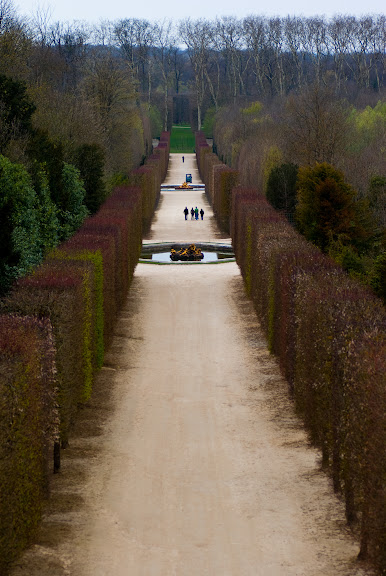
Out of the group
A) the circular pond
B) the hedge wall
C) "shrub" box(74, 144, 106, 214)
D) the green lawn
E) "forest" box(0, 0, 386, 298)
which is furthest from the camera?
the green lawn

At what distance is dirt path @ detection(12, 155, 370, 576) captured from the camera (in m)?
13.2

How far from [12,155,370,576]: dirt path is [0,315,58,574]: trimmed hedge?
65 cm

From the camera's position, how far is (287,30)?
146 m

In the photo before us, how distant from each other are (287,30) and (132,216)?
11400 centimetres

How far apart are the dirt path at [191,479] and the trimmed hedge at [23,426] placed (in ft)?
2.12

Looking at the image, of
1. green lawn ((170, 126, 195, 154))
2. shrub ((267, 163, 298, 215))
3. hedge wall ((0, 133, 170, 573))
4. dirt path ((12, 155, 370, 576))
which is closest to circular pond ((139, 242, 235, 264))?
shrub ((267, 163, 298, 215))

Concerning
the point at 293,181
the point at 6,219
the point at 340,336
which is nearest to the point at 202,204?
the point at 293,181

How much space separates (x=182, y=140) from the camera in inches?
5684

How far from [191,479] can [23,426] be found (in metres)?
4.29

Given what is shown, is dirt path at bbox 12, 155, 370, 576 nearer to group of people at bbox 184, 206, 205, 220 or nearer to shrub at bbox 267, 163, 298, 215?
shrub at bbox 267, 163, 298, 215

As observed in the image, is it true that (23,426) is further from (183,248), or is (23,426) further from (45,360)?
(183,248)

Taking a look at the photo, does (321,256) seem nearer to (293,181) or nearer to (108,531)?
(108,531)

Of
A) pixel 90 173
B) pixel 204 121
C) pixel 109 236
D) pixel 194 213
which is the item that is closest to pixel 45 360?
pixel 109 236

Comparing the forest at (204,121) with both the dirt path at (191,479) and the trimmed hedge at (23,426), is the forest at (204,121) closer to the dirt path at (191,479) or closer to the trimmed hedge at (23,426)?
the dirt path at (191,479)
